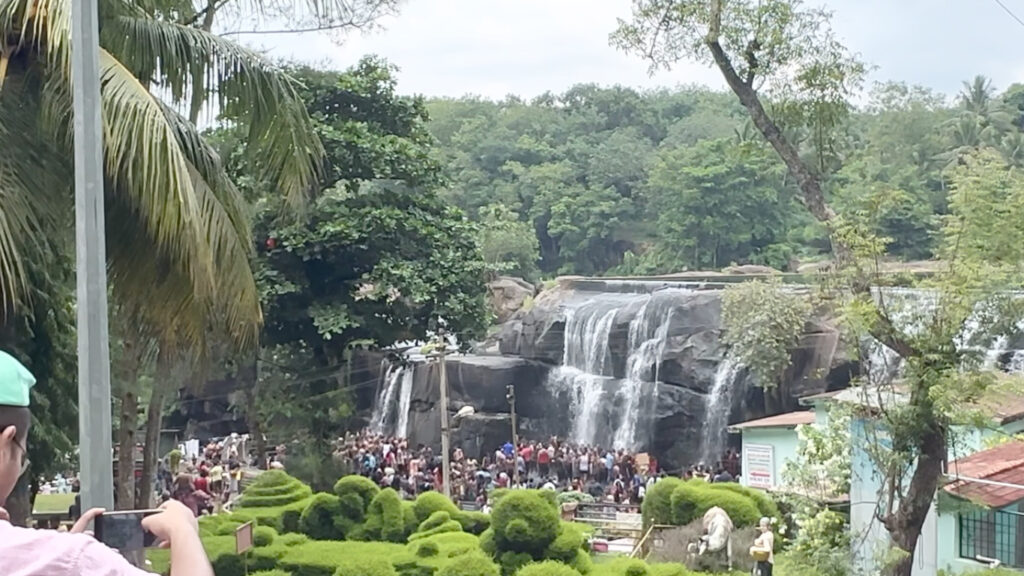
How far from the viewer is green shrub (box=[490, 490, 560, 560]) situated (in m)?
9.46

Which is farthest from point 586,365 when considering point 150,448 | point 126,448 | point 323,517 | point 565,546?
point 565,546

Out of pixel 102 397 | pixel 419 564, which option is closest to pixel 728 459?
pixel 419 564

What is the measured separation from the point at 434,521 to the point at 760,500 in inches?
133

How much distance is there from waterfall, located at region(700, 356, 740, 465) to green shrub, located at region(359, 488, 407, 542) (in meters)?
12.8

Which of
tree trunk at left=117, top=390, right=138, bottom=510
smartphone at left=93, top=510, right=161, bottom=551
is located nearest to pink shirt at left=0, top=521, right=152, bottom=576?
smartphone at left=93, top=510, right=161, bottom=551

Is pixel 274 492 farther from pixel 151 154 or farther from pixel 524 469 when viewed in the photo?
pixel 524 469

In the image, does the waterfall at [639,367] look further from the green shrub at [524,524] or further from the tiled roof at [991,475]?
the green shrub at [524,524]

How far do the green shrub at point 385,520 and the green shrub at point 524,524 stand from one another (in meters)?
2.00

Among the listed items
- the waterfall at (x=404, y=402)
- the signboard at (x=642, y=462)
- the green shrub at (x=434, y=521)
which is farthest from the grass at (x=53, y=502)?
the signboard at (x=642, y=462)

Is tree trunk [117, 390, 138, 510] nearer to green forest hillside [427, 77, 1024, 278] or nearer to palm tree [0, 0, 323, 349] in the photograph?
palm tree [0, 0, 323, 349]

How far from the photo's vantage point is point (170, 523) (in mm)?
1437

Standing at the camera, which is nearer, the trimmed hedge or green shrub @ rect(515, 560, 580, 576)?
green shrub @ rect(515, 560, 580, 576)

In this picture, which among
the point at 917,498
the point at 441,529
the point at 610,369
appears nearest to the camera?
the point at 917,498

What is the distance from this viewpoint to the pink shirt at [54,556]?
1138mm
